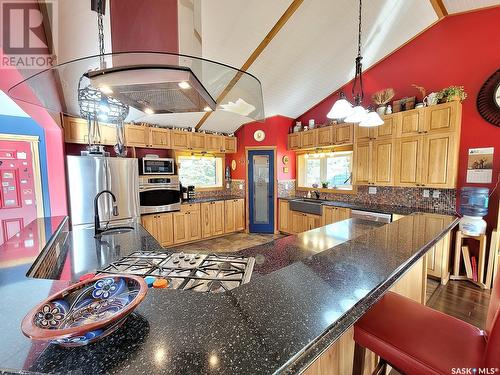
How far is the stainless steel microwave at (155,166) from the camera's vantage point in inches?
156

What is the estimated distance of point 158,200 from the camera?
13.4 feet

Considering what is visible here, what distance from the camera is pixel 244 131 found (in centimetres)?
522

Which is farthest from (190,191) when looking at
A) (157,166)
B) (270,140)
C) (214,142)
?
(270,140)

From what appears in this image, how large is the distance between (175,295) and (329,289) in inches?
22.5

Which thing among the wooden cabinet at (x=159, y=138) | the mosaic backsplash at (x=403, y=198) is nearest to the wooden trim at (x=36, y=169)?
the wooden cabinet at (x=159, y=138)

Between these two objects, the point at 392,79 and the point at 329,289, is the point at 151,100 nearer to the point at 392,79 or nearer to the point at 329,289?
the point at 329,289

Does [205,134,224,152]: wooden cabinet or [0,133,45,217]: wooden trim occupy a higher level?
[205,134,224,152]: wooden cabinet

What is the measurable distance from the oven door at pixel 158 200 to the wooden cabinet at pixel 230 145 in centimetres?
164

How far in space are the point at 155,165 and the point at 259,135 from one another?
2406 millimetres

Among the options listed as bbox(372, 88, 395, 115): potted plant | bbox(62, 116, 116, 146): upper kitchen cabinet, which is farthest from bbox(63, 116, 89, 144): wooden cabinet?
bbox(372, 88, 395, 115): potted plant

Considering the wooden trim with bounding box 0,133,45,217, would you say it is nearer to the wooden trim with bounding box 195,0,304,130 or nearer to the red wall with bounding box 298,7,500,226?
the wooden trim with bounding box 195,0,304,130

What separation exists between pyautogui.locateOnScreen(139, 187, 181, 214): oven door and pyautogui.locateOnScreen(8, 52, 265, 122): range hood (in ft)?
8.05

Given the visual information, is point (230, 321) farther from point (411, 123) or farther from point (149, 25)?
point (411, 123)

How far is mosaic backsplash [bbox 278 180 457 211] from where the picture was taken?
3.16 meters
